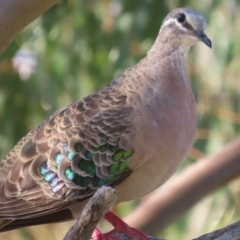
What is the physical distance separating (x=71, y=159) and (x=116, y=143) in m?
0.16

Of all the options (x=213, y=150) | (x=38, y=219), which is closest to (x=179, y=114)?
(x=38, y=219)

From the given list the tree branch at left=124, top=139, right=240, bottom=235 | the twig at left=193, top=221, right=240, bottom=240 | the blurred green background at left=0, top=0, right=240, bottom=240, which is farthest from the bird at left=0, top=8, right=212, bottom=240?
the blurred green background at left=0, top=0, right=240, bottom=240

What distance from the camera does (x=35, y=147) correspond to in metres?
2.54

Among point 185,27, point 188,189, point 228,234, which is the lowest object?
point 188,189

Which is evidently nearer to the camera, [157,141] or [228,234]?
[228,234]

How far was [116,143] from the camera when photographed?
245 cm

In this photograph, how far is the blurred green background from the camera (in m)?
3.91

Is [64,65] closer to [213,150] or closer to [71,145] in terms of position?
[213,150]

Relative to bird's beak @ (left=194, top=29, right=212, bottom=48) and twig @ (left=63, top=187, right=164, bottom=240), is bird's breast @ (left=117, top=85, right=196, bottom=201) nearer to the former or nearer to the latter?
bird's beak @ (left=194, top=29, right=212, bottom=48)

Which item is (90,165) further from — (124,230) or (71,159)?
(124,230)

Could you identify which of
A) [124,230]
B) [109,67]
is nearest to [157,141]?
[124,230]

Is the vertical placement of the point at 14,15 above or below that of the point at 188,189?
above

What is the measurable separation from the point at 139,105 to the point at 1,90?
1.67 metres

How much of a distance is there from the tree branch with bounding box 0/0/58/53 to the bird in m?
0.54
